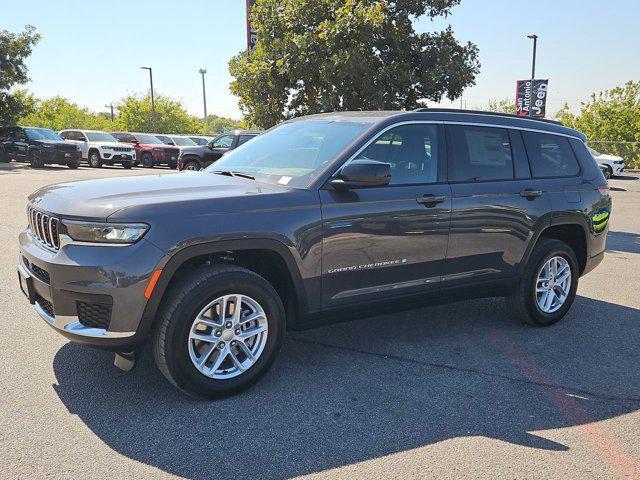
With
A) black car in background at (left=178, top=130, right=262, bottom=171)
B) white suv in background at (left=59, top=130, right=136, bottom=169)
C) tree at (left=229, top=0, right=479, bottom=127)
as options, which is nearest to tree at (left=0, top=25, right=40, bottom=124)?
white suv in background at (left=59, top=130, right=136, bottom=169)

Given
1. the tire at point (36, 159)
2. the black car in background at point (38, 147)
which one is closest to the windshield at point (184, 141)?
the black car in background at point (38, 147)

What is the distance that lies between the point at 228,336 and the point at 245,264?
1.74ft

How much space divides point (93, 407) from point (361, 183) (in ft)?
7.12

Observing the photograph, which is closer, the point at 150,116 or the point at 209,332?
the point at 209,332

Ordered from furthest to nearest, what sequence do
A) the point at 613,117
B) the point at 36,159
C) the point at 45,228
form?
the point at 613,117 < the point at 36,159 < the point at 45,228

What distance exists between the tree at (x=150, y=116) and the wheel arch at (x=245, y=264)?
186 ft

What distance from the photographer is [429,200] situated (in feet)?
13.9

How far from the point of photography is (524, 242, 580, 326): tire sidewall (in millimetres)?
5012

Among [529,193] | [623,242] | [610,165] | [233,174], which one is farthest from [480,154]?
[610,165]

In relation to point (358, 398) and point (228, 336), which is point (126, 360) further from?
point (358, 398)

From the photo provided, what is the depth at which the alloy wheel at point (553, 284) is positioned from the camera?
5125mm

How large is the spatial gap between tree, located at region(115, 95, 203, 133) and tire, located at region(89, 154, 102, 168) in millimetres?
31578

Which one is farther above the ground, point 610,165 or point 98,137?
point 98,137

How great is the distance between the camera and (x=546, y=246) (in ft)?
16.6
